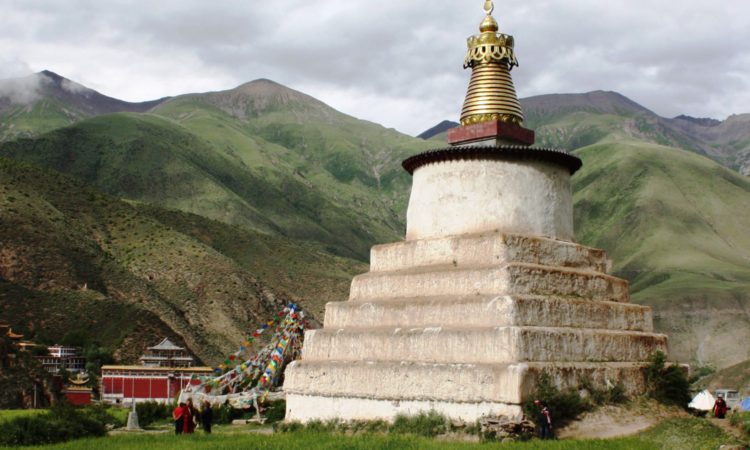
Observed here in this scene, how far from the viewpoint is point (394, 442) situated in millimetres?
19797

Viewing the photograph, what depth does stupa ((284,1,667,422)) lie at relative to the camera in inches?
854

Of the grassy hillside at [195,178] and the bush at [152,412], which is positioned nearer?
the bush at [152,412]

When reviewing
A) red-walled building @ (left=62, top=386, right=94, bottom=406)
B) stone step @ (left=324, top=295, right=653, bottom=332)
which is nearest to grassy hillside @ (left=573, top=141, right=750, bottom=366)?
red-walled building @ (left=62, top=386, right=94, bottom=406)

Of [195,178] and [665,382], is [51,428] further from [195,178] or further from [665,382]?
[195,178]

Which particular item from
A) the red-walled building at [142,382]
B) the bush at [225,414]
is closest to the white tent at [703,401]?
the bush at [225,414]

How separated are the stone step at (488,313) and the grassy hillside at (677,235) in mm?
68258

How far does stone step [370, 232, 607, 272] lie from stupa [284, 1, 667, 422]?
4 centimetres

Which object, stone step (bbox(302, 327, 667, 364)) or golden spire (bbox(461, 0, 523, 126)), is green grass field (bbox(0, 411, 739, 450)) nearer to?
stone step (bbox(302, 327, 667, 364))

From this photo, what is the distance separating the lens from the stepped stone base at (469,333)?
70.4 ft

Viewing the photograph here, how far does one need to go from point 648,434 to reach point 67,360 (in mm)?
42087

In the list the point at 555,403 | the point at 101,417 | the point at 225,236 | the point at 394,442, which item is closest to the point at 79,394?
the point at 101,417

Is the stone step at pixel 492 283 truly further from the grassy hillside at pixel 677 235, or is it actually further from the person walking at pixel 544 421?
the grassy hillside at pixel 677 235

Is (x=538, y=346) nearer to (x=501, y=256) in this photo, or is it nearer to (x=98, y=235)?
(x=501, y=256)

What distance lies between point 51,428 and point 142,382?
27862 millimetres
